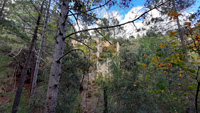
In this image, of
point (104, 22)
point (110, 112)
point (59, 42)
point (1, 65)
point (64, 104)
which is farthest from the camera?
point (1, 65)

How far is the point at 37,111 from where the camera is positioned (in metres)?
3.92

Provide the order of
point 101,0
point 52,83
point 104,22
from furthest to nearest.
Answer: point 104,22 < point 101,0 < point 52,83

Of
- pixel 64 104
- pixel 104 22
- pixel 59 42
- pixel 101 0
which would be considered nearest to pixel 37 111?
pixel 64 104

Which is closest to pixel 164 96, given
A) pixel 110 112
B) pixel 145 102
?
pixel 145 102

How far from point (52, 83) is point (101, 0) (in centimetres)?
154

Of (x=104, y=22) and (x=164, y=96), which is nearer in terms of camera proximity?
(x=104, y=22)

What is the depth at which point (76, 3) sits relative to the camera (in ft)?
5.25

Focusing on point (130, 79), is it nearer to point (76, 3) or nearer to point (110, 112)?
point (110, 112)

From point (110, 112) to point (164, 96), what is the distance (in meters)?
2.53

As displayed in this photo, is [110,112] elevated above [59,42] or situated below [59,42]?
below

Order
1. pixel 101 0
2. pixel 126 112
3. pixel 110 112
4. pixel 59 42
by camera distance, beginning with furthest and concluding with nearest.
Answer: pixel 110 112, pixel 126 112, pixel 101 0, pixel 59 42

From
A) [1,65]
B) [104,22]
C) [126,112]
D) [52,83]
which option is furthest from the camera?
[1,65]

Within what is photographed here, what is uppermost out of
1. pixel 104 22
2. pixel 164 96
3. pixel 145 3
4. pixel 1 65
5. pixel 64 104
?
pixel 145 3

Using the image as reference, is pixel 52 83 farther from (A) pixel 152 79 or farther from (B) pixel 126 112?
(A) pixel 152 79
